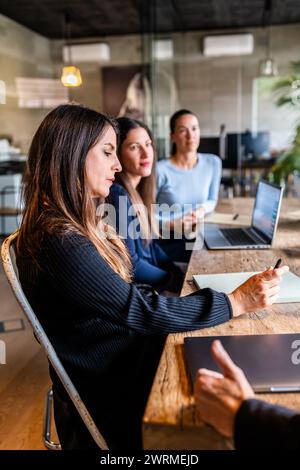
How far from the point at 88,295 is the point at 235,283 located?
1.95 feet

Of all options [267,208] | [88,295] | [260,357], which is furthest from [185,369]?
[267,208]

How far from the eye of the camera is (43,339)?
1125 mm

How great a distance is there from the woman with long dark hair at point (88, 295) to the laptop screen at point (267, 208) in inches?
35.7

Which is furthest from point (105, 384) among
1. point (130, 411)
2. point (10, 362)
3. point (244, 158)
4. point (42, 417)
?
point (244, 158)

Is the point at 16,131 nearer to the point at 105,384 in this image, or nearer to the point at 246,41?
the point at 246,41

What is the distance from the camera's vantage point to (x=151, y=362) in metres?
1.33

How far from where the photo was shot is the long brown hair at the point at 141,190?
7.10 feet

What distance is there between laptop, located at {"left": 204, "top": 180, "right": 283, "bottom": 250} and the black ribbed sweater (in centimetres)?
91

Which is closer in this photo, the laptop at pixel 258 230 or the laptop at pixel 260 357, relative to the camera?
the laptop at pixel 260 357

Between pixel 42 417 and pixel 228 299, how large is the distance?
137cm

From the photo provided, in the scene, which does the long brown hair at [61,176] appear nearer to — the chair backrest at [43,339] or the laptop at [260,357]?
the chair backrest at [43,339]

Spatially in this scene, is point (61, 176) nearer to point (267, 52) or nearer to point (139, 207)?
point (139, 207)

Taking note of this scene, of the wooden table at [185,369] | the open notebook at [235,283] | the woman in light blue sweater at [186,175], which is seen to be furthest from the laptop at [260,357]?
the woman in light blue sweater at [186,175]

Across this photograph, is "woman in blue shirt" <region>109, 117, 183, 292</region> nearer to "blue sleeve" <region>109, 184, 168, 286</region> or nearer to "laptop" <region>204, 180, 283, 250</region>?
"blue sleeve" <region>109, 184, 168, 286</region>
